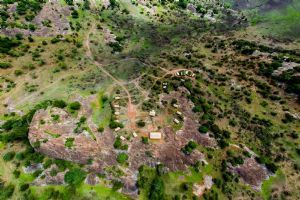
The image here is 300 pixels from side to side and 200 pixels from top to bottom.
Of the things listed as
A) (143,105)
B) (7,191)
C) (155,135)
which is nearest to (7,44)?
(143,105)

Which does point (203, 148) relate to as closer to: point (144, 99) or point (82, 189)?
point (144, 99)

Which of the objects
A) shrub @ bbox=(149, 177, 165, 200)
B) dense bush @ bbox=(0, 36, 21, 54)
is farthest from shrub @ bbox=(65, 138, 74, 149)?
dense bush @ bbox=(0, 36, 21, 54)

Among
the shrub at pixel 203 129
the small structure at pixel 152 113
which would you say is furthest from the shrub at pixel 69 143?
the shrub at pixel 203 129

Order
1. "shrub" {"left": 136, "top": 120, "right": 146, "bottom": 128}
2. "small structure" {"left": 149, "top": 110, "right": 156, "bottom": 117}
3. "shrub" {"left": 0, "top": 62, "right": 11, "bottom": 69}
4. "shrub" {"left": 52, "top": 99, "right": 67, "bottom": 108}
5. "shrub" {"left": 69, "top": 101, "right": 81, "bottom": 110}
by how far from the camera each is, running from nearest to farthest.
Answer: "shrub" {"left": 136, "top": 120, "right": 146, "bottom": 128} → "small structure" {"left": 149, "top": 110, "right": 156, "bottom": 117} → "shrub" {"left": 52, "top": 99, "right": 67, "bottom": 108} → "shrub" {"left": 69, "top": 101, "right": 81, "bottom": 110} → "shrub" {"left": 0, "top": 62, "right": 11, "bottom": 69}

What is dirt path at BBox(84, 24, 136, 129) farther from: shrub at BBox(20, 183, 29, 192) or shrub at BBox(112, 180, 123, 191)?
shrub at BBox(20, 183, 29, 192)


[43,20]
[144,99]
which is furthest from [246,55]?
[43,20]

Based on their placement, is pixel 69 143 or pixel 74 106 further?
pixel 74 106

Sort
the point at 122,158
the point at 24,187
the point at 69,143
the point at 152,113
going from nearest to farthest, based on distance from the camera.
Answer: the point at 24,187, the point at 122,158, the point at 69,143, the point at 152,113

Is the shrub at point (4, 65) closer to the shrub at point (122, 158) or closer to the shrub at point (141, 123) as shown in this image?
the shrub at point (141, 123)

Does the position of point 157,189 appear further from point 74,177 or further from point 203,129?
point 203,129
